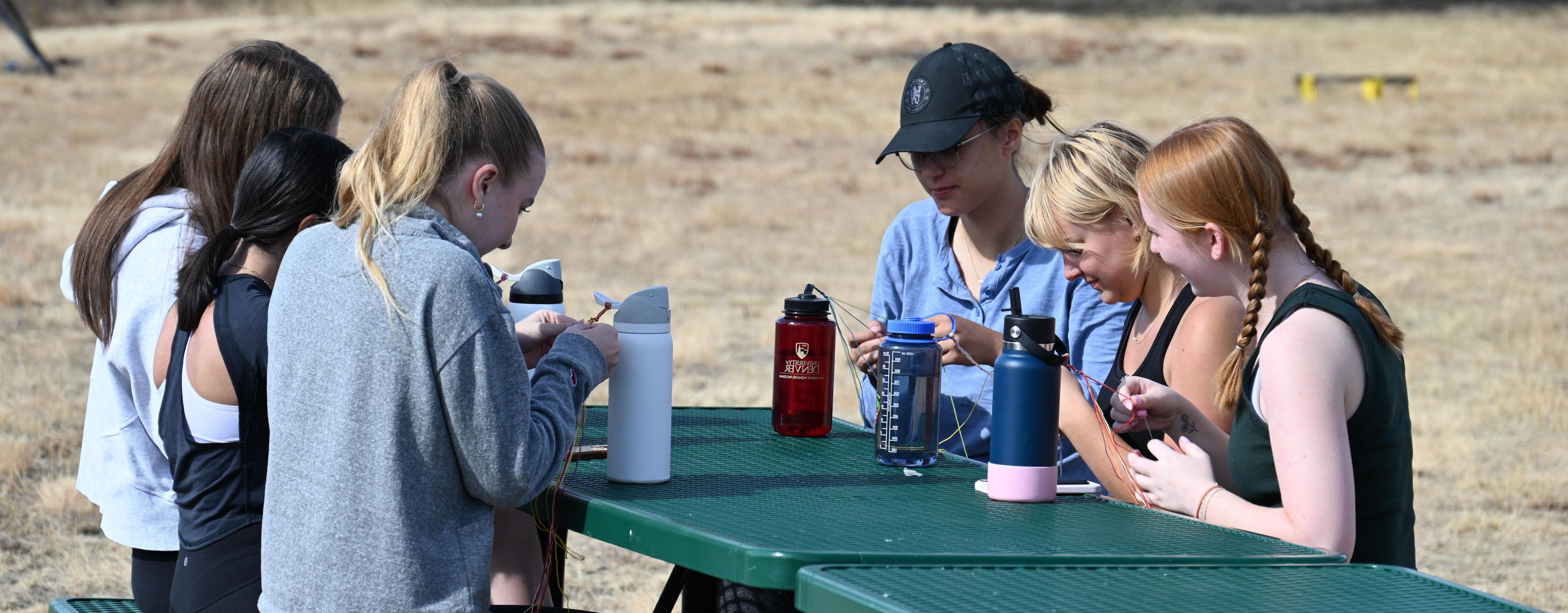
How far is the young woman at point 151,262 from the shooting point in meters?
2.76

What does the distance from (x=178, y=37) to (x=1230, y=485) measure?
29.6 m

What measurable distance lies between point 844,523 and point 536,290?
35.5 inches

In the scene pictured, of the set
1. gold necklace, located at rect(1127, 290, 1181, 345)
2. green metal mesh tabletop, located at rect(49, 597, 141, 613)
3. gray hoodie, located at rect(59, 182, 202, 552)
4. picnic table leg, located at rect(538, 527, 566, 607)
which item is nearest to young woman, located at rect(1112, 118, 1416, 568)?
gold necklace, located at rect(1127, 290, 1181, 345)

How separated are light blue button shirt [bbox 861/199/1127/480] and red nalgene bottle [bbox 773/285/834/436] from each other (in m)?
0.24

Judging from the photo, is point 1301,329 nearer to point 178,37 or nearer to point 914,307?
point 914,307

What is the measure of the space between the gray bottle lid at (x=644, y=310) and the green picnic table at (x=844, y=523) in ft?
0.86

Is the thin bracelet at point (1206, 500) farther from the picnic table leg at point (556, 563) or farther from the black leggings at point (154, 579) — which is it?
the black leggings at point (154, 579)

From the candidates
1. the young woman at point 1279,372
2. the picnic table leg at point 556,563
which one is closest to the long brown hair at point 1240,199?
the young woman at point 1279,372

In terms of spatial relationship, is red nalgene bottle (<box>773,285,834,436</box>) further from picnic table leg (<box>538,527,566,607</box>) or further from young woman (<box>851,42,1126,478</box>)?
picnic table leg (<box>538,527,566,607</box>)

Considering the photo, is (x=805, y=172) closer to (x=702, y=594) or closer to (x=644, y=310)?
(x=702, y=594)

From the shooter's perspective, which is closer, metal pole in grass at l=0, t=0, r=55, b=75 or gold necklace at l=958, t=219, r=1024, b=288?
gold necklace at l=958, t=219, r=1024, b=288

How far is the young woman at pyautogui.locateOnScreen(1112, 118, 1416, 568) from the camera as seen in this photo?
2027 mm

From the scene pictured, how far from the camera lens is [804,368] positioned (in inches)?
106

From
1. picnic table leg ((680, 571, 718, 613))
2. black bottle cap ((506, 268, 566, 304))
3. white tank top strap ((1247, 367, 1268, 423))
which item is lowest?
picnic table leg ((680, 571, 718, 613))
